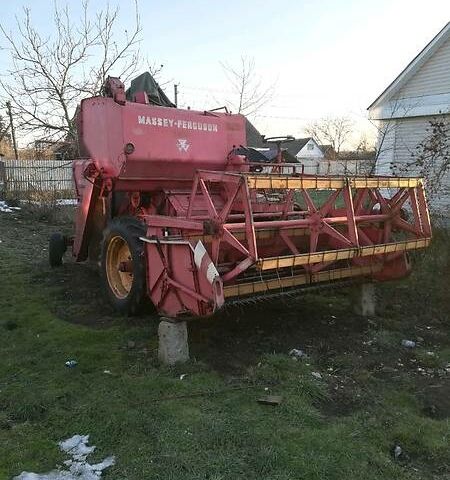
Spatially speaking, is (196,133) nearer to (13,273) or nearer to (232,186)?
(232,186)

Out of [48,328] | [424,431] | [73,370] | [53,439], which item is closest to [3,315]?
[48,328]

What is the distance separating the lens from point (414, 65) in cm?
1606

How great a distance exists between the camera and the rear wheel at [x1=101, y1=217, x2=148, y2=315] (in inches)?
211

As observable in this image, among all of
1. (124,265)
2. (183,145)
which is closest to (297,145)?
(183,145)

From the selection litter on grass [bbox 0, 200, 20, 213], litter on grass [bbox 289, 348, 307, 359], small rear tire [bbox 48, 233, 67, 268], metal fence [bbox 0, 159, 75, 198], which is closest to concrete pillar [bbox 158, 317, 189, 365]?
litter on grass [bbox 289, 348, 307, 359]

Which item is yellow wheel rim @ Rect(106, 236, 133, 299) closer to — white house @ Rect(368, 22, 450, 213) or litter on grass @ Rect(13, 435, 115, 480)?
litter on grass @ Rect(13, 435, 115, 480)

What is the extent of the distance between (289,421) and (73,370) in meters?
1.92

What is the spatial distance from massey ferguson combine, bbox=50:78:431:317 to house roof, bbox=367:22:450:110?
10726 mm

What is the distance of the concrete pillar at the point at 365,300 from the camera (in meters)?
6.07

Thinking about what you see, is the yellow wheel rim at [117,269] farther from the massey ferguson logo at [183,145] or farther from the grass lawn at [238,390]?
the massey ferguson logo at [183,145]

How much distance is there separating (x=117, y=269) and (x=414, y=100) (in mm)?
13102

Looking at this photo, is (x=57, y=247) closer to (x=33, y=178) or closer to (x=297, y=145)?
(x=33, y=178)

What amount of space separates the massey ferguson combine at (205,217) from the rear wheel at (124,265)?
0.5 inches

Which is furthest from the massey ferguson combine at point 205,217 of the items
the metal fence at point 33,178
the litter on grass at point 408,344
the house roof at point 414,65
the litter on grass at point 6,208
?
the metal fence at point 33,178
